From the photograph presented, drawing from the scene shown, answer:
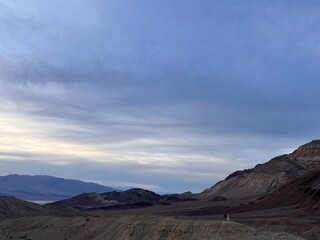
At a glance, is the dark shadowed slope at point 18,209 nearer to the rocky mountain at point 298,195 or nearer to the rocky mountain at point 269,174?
the rocky mountain at point 298,195

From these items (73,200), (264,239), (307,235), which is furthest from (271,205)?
(73,200)

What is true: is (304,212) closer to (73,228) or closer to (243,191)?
(73,228)

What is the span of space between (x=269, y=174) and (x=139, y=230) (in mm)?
103729

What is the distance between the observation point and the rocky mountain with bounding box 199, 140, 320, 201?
470 ft

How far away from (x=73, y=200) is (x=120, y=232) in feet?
477

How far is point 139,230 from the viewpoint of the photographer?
5444 cm

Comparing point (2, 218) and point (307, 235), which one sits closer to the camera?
point (307, 235)

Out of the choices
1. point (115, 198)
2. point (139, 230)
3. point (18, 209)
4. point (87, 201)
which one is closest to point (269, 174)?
point (115, 198)

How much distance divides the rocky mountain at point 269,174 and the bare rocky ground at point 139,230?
81072 millimetres

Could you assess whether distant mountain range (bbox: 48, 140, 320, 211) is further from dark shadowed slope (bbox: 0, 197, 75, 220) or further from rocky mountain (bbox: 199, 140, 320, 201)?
dark shadowed slope (bbox: 0, 197, 75, 220)

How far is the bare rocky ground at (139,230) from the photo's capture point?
47.7m

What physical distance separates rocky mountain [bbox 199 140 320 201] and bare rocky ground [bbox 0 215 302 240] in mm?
81072

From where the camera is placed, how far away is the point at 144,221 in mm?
56156

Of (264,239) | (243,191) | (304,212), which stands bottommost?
(264,239)
